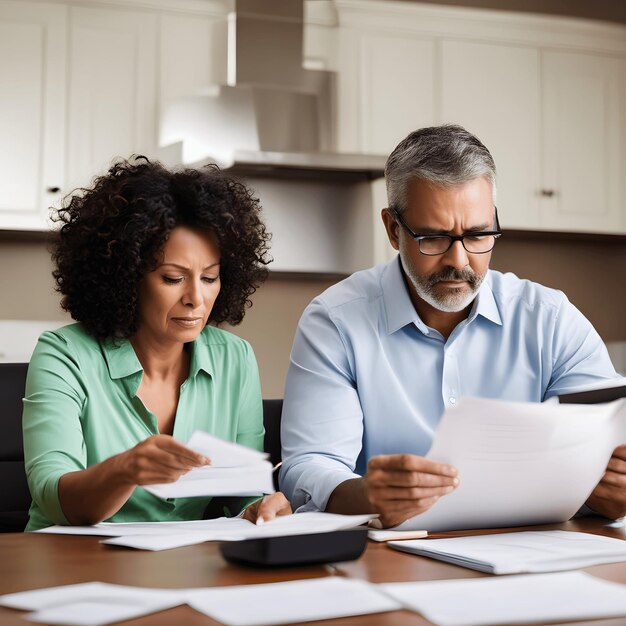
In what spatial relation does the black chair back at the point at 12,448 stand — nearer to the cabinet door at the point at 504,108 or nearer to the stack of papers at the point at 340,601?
the stack of papers at the point at 340,601

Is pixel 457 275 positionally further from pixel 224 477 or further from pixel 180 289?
pixel 224 477

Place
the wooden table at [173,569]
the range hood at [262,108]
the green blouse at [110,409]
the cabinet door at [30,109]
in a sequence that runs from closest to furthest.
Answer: the wooden table at [173,569] → the green blouse at [110,409] → the cabinet door at [30,109] → the range hood at [262,108]

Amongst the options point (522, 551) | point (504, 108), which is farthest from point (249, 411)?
point (504, 108)

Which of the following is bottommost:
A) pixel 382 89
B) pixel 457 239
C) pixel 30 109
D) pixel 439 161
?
pixel 457 239

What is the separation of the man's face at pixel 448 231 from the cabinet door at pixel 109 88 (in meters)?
2.27

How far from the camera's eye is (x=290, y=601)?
2.85ft

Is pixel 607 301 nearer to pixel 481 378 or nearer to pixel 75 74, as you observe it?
pixel 75 74

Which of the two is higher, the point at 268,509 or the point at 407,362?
the point at 407,362

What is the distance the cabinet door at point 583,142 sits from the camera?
4.32 m

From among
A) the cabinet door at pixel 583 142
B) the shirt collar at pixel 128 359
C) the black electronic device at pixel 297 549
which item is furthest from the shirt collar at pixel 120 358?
the cabinet door at pixel 583 142

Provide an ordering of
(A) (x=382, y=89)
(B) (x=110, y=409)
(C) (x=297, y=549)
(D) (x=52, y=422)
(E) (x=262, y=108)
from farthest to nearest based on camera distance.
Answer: (A) (x=382, y=89)
(E) (x=262, y=108)
(B) (x=110, y=409)
(D) (x=52, y=422)
(C) (x=297, y=549)

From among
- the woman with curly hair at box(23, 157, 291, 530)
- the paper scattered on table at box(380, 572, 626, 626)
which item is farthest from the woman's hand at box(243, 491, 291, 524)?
the paper scattered on table at box(380, 572, 626, 626)

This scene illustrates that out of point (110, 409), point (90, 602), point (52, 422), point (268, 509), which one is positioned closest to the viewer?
point (90, 602)

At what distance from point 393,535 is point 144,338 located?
0.70 metres
